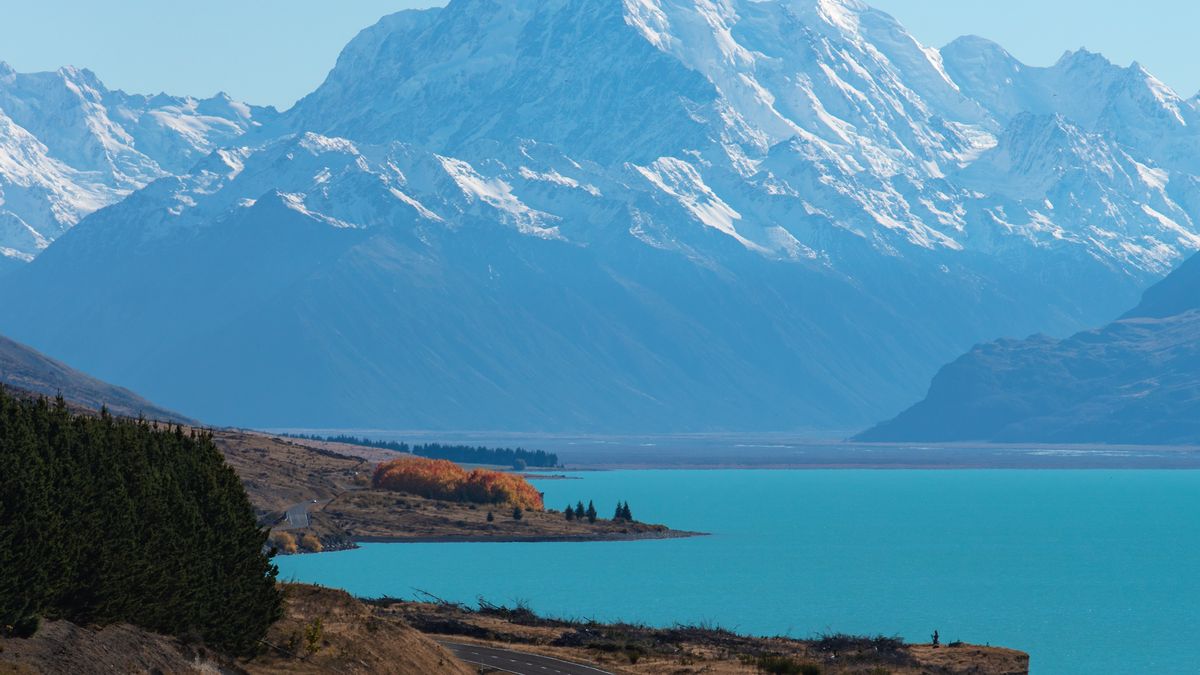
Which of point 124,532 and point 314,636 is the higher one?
point 124,532

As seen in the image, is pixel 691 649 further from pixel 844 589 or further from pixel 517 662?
pixel 844 589

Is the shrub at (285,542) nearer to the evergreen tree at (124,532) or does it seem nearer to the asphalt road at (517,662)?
the asphalt road at (517,662)

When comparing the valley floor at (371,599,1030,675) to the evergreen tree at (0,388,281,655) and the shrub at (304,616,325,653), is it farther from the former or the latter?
the evergreen tree at (0,388,281,655)

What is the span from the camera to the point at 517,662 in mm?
80500

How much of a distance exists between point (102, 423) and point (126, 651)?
10764mm

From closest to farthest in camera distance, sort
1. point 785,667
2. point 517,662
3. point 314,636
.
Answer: point 314,636 < point 517,662 < point 785,667

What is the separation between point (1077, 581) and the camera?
172375 millimetres

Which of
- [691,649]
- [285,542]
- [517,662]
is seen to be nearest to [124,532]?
[517,662]

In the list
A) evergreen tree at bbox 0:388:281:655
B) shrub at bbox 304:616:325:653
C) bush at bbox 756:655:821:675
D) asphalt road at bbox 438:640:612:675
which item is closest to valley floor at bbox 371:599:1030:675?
bush at bbox 756:655:821:675

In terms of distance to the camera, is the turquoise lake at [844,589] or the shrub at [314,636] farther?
the turquoise lake at [844,589]

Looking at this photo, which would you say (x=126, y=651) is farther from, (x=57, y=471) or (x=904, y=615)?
(x=904, y=615)

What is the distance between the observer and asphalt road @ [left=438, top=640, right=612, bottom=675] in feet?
256

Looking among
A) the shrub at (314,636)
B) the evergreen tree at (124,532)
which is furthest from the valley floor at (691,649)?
the evergreen tree at (124,532)

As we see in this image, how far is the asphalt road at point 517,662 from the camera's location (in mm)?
78000
